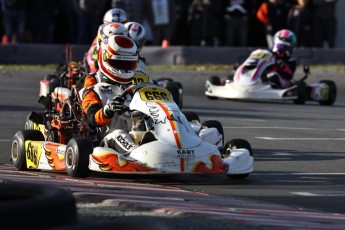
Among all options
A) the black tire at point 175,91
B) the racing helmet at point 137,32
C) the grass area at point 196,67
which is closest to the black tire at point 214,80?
the black tire at point 175,91

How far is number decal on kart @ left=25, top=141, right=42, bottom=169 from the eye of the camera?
35.4 feet

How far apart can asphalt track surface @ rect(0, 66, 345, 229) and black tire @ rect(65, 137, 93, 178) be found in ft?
0.33

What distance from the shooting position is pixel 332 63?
2627 cm

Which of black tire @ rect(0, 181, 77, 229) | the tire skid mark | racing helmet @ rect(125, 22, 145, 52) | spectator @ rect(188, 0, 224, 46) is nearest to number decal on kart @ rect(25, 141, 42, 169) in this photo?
the tire skid mark

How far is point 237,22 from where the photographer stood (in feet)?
87.5

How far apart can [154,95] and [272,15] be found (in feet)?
52.8

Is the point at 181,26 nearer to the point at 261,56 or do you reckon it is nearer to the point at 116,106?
the point at 261,56

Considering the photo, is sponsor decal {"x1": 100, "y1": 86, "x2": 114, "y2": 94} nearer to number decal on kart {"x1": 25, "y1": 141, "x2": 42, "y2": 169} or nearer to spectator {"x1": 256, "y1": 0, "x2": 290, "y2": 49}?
number decal on kart {"x1": 25, "y1": 141, "x2": 42, "y2": 169}

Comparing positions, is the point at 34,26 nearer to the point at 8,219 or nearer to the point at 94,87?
the point at 94,87

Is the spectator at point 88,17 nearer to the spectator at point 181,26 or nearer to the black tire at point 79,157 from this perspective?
the spectator at point 181,26

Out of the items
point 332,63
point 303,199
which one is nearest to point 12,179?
point 303,199

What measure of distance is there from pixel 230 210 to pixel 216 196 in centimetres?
99

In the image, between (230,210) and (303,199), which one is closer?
(230,210)

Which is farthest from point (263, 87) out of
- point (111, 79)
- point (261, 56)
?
point (111, 79)
